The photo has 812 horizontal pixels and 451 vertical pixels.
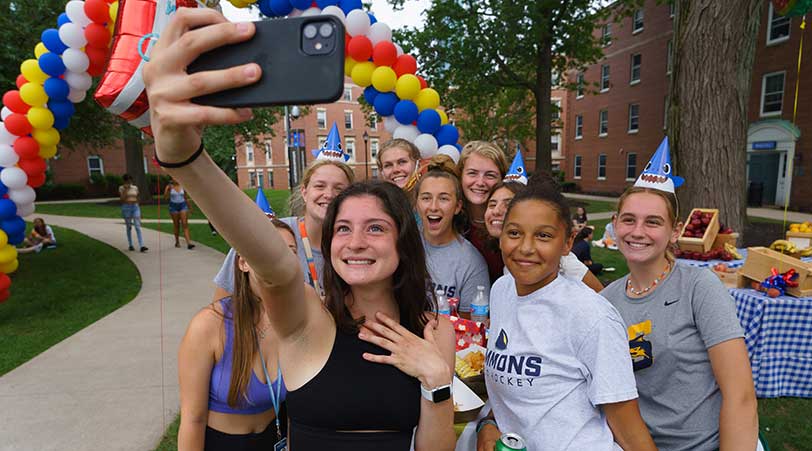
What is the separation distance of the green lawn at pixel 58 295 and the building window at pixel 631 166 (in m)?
24.6

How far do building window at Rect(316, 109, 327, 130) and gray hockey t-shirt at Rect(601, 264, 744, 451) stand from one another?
4262 cm

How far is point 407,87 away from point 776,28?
2006 cm

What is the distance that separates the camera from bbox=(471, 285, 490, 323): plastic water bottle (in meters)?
2.58

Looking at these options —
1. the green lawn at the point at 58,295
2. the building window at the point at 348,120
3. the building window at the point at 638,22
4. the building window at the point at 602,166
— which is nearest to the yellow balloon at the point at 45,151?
the green lawn at the point at 58,295

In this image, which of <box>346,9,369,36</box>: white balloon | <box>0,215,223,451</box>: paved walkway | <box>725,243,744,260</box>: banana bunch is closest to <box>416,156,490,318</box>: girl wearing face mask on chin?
<box>346,9,369,36</box>: white balloon

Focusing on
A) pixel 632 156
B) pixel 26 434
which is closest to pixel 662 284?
pixel 26 434

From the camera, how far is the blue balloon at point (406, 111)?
4.39m

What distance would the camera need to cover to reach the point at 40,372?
14.0 ft

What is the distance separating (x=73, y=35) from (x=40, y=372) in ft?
11.4

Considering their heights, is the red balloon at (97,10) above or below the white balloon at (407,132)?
above

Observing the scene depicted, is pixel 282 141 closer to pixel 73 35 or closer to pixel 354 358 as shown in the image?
pixel 73 35

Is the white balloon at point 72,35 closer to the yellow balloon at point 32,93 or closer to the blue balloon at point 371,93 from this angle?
the yellow balloon at point 32,93

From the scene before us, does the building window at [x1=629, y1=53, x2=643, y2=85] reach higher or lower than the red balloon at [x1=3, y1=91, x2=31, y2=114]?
higher

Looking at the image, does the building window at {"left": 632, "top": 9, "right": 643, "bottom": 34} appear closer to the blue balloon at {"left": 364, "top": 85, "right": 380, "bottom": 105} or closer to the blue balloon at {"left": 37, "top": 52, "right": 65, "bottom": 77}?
the blue balloon at {"left": 364, "top": 85, "right": 380, "bottom": 105}
